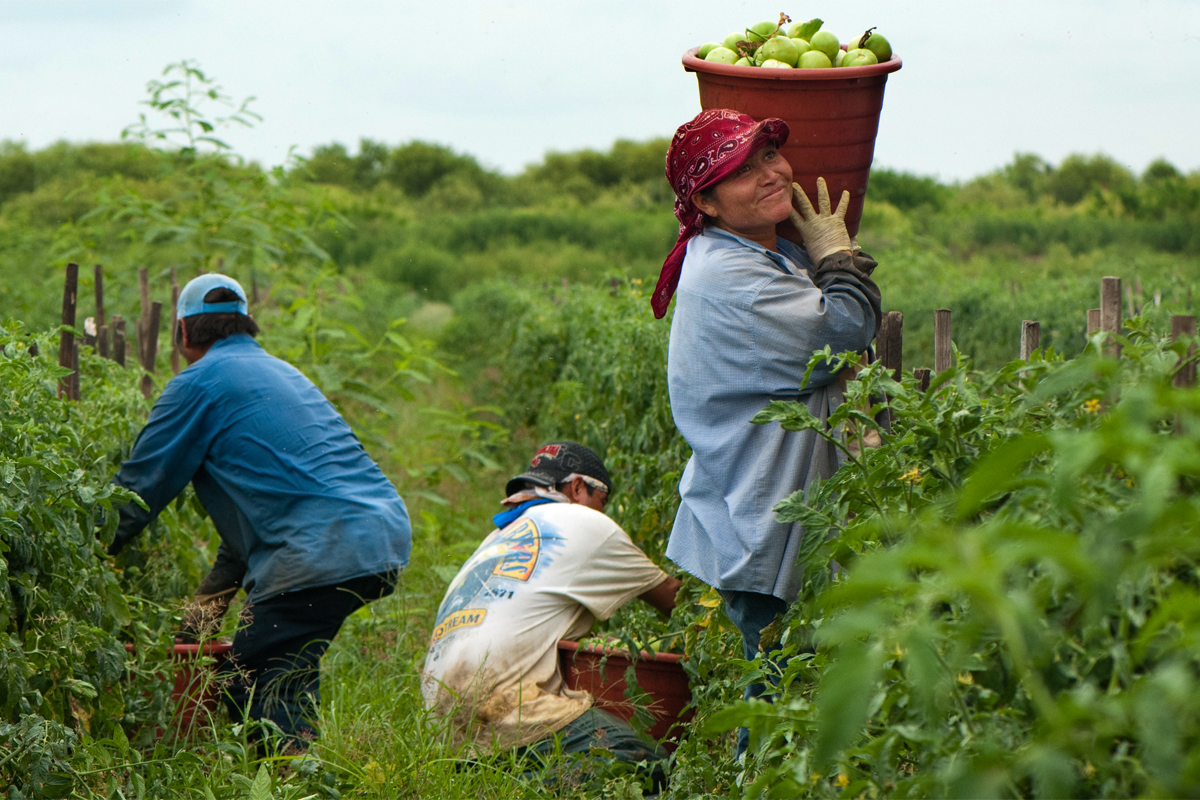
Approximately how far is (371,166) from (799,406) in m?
42.7

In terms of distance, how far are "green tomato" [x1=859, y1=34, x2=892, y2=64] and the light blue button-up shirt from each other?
20.4 inches

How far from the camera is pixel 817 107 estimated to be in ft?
8.30

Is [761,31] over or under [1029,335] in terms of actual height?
over

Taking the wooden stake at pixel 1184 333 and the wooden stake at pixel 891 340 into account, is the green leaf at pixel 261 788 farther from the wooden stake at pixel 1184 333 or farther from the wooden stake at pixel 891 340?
the wooden stake at pixel 1184 333

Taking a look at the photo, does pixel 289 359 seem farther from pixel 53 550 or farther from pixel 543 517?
pixel 53 550

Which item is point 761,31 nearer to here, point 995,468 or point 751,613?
point 751,613

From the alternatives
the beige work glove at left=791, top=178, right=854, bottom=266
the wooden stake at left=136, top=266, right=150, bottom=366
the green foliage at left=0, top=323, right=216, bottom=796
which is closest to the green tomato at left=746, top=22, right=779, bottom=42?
the beige work glove at left=791, top=178, right=854, bottom=266

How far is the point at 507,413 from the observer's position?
9.59m

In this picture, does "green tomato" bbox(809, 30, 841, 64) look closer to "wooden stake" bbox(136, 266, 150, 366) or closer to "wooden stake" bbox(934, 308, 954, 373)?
"wooden stake" bbox(934, 308, 954, 373)

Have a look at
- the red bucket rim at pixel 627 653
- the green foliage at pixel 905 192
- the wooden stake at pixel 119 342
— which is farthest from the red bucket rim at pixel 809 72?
the green foliage at pixel 905 192

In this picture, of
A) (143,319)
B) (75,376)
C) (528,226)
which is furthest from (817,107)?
(528,226)

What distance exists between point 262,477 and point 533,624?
1.06 metres

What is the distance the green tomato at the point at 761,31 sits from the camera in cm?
271

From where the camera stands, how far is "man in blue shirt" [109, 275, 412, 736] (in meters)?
3.56
